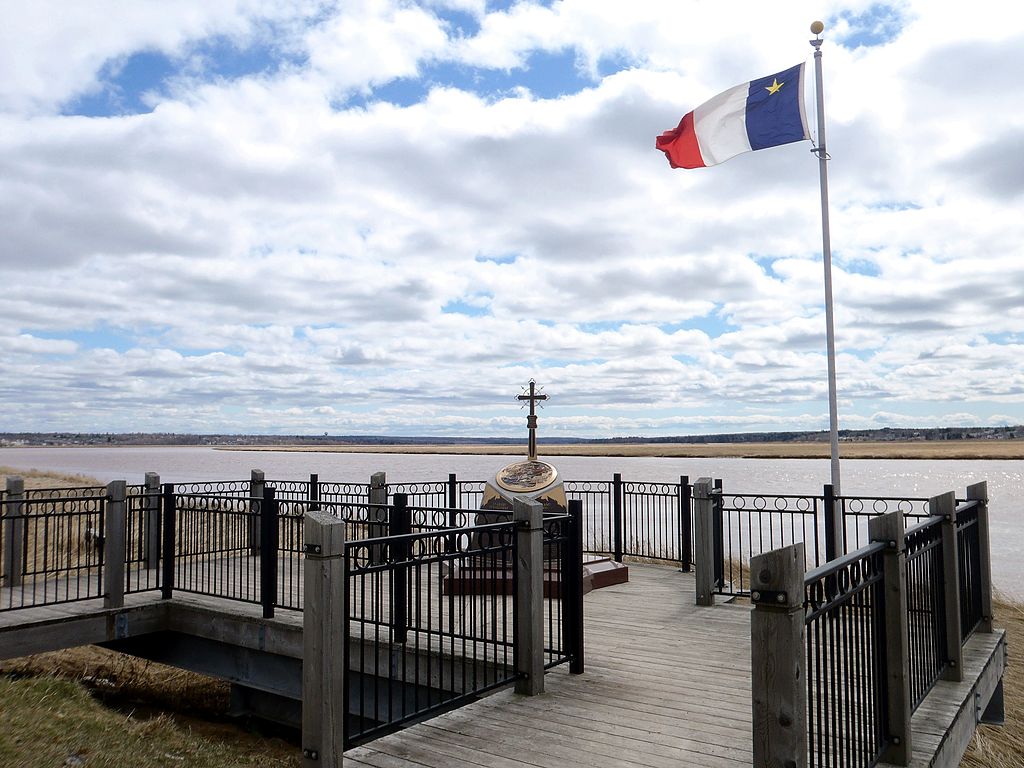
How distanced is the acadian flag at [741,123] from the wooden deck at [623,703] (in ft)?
25.9

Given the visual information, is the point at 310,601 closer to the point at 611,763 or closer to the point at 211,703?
the point at 611,763

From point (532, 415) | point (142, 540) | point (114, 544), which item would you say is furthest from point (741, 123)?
point (142, 540)

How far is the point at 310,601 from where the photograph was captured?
5023mm

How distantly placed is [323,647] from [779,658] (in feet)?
9.30

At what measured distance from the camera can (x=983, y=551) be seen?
8.13 metres

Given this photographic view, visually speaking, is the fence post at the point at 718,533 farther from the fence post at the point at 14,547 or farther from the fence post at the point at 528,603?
the fence post at the point at 14,547

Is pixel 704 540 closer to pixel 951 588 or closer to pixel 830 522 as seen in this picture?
pixel 830 522

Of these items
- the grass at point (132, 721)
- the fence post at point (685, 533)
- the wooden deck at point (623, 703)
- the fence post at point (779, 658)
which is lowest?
the grass at point (132, 721)

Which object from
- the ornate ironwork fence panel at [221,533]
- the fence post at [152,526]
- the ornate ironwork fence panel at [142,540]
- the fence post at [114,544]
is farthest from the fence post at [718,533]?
the fence post at [152,526]

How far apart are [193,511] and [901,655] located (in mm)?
8611

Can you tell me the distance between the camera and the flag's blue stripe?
12984 mm

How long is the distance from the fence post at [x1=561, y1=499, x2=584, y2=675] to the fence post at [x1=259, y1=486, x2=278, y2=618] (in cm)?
366

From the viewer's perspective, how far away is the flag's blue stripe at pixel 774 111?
13.0 metres

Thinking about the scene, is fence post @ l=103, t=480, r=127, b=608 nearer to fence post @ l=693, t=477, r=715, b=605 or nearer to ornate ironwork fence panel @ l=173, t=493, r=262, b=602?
ornate ironwork fence panel @ l=173, t=493, r=262, b=602
